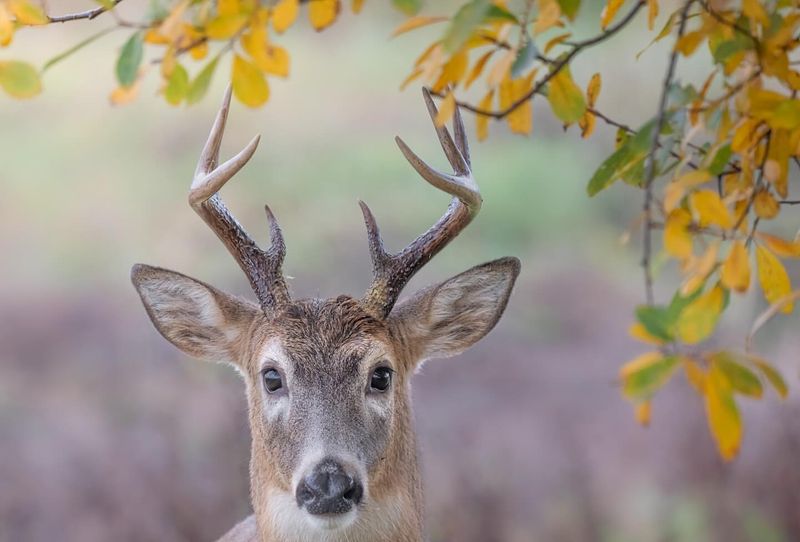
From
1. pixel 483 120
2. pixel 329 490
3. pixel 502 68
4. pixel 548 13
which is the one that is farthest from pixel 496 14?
pixel 329 490

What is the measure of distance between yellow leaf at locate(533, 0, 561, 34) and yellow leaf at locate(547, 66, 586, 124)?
201mm

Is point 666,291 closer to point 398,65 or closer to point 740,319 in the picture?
point 740,319

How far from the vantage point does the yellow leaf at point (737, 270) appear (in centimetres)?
210

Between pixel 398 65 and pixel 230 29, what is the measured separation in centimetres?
720

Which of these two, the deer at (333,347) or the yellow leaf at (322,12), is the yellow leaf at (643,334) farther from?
the deer at (333,347)

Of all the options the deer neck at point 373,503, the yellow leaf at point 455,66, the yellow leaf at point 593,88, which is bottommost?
the deer neck at point 373,503

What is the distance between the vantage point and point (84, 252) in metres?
8.72

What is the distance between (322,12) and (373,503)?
1734 millimetres

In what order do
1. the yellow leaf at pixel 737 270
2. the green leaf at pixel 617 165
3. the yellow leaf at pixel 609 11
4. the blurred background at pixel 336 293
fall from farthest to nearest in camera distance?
the blurred background at pixel 336 293 < the yellow leaf at pixel 609 11 < the green leaf at pixel 617 165 < the yellow leaf at pixel 737 270

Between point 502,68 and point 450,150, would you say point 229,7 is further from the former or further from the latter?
point 450,150

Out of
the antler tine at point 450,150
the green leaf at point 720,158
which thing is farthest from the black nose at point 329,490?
the green leaf at point 720,158

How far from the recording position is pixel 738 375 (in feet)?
6.53

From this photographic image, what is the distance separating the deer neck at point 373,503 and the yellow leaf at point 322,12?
1.61 m

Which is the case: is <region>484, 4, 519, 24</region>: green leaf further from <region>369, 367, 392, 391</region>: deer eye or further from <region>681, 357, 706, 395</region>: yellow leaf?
<region>369, 367, 392, 391</region>: deer eye
